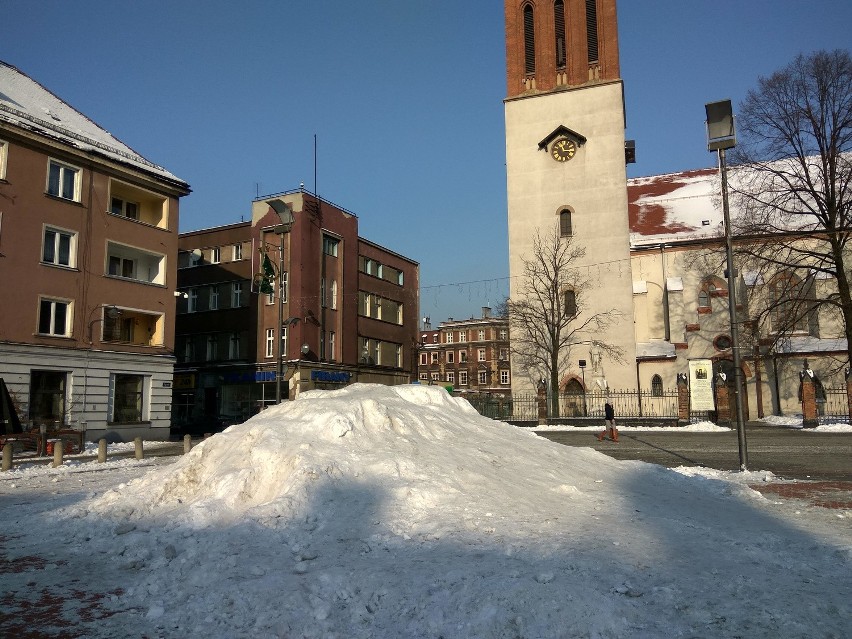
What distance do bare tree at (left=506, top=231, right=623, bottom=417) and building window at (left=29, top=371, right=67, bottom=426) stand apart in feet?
87.5

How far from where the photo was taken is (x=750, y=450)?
20953 mm

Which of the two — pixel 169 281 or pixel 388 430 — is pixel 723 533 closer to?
pixel 388 430

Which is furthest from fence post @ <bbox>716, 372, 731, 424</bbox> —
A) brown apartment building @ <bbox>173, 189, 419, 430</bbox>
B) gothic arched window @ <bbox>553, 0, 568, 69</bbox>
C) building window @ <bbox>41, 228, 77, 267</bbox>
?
building window @ <bbox>41, 228, 77, 267</bbox>

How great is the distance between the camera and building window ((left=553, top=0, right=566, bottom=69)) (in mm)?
42781

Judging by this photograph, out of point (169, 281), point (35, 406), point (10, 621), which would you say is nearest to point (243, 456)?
point (10, 621)

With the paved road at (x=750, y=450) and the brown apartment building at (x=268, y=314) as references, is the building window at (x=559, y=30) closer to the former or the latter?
A: the brown apartment building at (x=268, y=314)

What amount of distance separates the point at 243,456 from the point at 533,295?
118 ft

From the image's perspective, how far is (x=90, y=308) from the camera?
2739 cm

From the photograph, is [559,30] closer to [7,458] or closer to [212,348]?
[212,348]

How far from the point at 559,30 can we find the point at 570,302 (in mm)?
18254

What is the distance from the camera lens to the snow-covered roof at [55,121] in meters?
25.8

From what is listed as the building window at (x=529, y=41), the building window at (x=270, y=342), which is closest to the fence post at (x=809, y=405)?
the building window at (x=529, y=41)

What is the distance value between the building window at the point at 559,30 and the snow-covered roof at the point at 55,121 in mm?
26073

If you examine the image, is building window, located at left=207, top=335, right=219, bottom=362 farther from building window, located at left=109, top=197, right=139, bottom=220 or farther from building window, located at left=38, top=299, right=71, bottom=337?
building window, located at left=38, top=299, right=71, bottom=337
